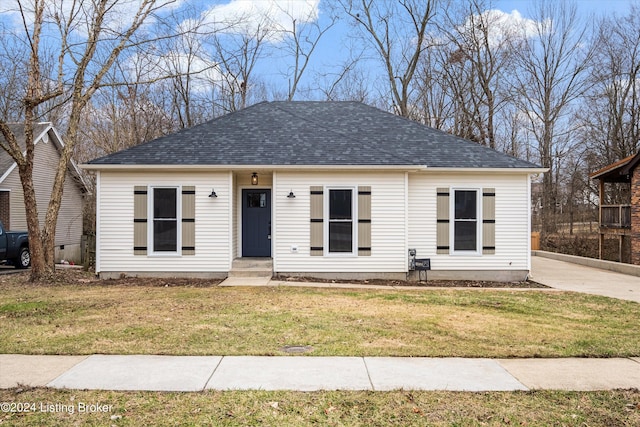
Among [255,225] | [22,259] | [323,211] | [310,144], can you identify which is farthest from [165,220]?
[22,259]

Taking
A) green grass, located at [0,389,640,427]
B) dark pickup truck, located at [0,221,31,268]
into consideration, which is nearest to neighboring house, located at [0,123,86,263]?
dark pickup truck, located at [0,221,31,268]

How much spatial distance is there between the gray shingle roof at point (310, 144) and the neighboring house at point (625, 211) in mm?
6358

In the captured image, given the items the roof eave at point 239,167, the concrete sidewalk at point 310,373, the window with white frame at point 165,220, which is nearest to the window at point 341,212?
the roof eave at point 239,167

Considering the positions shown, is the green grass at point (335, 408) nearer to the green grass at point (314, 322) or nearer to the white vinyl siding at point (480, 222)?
the green grass at point (314, 322)

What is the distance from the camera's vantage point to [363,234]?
12016 mm

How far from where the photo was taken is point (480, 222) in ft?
40.7

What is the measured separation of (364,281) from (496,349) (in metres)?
6.49

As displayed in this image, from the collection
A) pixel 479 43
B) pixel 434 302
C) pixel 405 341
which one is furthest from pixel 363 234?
pixel 479 43

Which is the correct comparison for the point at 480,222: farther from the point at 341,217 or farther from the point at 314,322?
the point at 314,322

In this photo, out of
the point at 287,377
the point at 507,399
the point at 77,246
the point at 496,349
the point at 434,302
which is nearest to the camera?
the point at 507,399

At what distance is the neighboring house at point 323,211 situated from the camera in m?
12.0

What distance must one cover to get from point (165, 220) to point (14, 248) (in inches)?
255

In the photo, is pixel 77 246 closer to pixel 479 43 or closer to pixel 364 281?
pixel 364 281

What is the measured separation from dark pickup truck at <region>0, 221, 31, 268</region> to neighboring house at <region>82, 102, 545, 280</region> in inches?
Answer: 186
